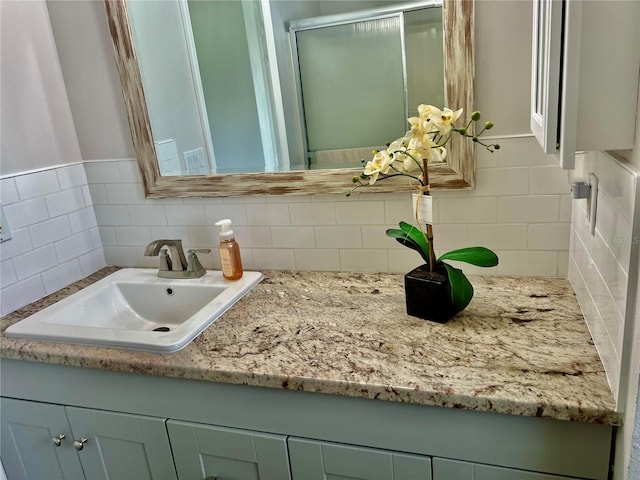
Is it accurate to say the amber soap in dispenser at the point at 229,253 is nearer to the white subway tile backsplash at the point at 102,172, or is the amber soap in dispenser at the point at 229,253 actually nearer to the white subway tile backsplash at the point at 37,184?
the white subway tile backsplash at the point at 102,172

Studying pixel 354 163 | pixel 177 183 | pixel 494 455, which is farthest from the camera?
pixel 177 183

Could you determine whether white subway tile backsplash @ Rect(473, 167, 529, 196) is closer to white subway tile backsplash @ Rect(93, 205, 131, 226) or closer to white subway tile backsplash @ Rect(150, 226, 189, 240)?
white subway tile backsplash @ Rect(150, 226, 189, 240)

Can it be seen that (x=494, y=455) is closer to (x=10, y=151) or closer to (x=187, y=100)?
(x=187, y=100)

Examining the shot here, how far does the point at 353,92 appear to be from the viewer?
1.42 m

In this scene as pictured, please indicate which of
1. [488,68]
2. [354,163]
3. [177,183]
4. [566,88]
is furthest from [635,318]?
[177,183]

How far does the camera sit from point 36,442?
1.43m

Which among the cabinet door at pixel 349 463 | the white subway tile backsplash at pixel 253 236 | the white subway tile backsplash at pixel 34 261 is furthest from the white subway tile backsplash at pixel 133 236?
the cabinet door at pixel 349 463

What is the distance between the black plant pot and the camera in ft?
3.82

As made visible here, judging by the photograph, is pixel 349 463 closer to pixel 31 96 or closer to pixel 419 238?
pixel 419 238

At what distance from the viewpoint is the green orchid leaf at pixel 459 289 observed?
45.0 inches

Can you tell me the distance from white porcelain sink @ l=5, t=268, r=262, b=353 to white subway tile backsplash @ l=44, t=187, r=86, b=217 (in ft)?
0.87

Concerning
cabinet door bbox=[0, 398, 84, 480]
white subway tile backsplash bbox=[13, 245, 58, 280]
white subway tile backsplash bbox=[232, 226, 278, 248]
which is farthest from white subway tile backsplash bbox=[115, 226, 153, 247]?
cabinet door bbox=[0, 398, 84, 480]

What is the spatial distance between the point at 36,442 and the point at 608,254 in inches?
60.3

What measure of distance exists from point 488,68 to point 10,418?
163cm
